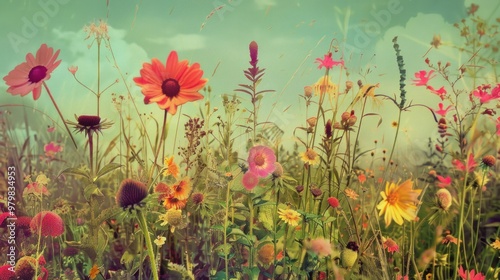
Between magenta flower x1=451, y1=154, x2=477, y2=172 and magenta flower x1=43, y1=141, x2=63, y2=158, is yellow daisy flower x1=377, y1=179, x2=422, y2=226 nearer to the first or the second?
magenta flower x1=451, y1=154, x2=477, y2=172

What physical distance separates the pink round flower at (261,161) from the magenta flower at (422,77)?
558 mm

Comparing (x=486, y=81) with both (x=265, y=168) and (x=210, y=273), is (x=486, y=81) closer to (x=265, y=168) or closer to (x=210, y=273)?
(x=265, y=168)

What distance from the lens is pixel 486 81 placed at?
2064 mm

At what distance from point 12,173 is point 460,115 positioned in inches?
50.8

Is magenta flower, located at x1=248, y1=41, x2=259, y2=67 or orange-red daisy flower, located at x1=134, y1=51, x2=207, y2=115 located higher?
magenta flower, located at x1=248, y1=41, x2=259, y2=67

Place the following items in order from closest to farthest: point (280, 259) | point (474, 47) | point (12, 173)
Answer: point (280, 259), point (12, 173), point (474, 47)

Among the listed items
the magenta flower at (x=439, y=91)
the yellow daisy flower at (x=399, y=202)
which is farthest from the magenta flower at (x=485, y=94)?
the yellow daisy flower at (x=399, y=202)

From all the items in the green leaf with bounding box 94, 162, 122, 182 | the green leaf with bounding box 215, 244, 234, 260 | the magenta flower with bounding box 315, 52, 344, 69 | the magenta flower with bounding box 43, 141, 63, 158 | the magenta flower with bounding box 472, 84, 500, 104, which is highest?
the magenta flower with bounding box 315, 52, 344, 69

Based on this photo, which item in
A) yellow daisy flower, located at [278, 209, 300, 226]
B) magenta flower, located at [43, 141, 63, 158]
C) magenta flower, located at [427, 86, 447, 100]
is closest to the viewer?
yellow daisy flower, located at [278, 209, 300, 226]

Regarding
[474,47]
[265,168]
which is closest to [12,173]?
[265,168]

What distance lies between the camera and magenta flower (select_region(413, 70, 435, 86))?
6.06 ft

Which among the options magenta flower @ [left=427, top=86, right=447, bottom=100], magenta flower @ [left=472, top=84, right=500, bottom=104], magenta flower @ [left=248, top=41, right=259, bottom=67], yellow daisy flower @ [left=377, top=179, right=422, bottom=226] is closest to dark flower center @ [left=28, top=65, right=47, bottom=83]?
magenta flower @ [left=248, top=41, right=259, bottom=67]

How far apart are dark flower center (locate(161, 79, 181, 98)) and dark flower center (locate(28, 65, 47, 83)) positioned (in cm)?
34

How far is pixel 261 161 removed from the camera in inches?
60.1
